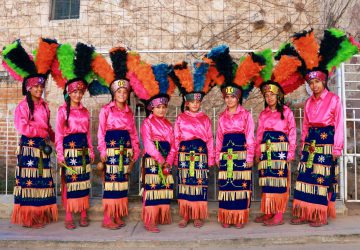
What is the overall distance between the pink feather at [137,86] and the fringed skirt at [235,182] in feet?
4.13

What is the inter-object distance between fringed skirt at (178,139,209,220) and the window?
457cm

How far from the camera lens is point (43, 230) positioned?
494 centimetres

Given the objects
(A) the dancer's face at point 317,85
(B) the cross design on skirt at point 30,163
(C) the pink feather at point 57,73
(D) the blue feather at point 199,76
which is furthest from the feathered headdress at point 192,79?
(B) the cross design on skirt at point 30,163

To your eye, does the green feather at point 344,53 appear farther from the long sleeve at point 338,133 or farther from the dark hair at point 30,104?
the dark hair at point 30,104

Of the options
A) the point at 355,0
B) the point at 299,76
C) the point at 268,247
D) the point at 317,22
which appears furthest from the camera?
the point at 317,22

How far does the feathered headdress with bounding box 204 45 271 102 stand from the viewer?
16.0 feet

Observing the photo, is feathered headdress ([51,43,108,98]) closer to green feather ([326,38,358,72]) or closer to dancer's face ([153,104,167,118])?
dancer's face ([153,104,167,118])

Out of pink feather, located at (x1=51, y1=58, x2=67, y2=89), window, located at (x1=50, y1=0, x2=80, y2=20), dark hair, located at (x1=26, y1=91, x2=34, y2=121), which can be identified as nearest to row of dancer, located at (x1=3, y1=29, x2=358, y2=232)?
dark hair, located at (x1=26, y1=91, x2=34, y2=121)

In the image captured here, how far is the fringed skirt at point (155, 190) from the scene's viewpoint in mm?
4941

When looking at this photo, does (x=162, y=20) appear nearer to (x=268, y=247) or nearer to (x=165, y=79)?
(x=165, y=79)

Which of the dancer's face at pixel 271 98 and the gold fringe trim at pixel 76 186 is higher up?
the dancer's face at pixel 271 98

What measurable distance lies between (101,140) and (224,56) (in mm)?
1980

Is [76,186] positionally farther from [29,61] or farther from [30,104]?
[29,61]

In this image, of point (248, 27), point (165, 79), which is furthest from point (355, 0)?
point (165, 79)
